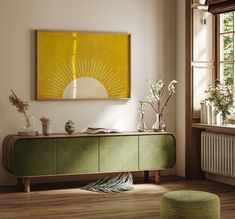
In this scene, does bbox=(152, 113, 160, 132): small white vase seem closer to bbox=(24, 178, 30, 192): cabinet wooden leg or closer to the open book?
the open book

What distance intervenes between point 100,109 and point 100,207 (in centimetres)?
196

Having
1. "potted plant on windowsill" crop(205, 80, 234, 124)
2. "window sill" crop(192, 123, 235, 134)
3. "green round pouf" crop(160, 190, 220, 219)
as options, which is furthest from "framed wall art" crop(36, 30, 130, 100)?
"green round pouf" crop(160, 190, 220, 219)

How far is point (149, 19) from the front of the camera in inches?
307

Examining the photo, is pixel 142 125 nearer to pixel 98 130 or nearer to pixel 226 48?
pixel 98 130

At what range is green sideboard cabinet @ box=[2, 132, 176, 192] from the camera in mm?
6629

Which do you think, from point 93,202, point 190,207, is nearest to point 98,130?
point 93,202

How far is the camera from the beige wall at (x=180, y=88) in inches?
306

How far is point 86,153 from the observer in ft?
22.8

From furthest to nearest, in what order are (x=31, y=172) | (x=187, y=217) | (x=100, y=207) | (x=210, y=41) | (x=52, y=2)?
(x=210, y=41) < (x=52, y=2) < (x=31, y=172) < (x=100, y=207) < (x=187, y=217)

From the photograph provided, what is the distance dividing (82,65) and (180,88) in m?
1.45

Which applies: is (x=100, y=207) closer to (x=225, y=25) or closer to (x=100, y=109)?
(x=100, y=109)

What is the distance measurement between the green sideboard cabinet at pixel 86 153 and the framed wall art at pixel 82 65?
2.15 feet

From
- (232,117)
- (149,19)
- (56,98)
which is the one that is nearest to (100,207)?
(56,98)

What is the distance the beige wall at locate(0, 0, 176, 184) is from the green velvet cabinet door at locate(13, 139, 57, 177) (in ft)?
1.77
